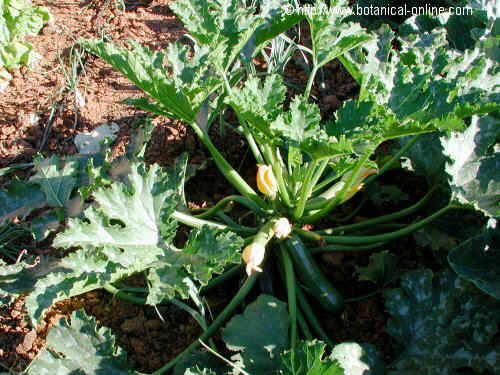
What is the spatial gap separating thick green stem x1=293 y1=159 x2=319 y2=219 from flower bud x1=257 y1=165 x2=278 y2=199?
0.11 m

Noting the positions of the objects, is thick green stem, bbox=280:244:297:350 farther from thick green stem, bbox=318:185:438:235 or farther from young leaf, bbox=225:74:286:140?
young leaf, bbox=225:74:286:140

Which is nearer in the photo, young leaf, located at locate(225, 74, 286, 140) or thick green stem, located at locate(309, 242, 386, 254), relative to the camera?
young leaf, located at locate(225, 74, 286, 140)

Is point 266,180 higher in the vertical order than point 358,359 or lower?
higher

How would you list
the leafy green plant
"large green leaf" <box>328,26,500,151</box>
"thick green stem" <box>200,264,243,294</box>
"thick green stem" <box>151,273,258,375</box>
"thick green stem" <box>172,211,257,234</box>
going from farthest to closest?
the leafy green plant → "thick green stem" <box>200,264,243,294</box> → "thick green stem" <box>172,211,257,234</box> → "thick green stem" <box>151,273,258,375</box> → "large green leaf" <box>328,26,500,151</box>

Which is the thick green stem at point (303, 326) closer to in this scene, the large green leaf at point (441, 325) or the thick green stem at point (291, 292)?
the thick green stem at point (291, 292)

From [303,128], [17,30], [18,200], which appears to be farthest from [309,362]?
[17,30]

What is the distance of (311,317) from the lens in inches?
81.6

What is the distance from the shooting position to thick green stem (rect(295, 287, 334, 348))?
6.62 ft

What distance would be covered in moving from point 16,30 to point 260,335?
2.45m

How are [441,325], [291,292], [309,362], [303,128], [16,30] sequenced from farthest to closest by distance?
[16,30]
[291,292]
[441,325]
[303,128]
[309,362]

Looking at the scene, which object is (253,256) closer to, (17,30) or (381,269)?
(381,269)

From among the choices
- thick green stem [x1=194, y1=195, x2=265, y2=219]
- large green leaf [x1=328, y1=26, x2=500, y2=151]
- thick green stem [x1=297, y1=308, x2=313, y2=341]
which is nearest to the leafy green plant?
thick green stem [x1=194, y1=195, x2=265, y2=219]

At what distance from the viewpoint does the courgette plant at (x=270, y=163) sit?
1.75m

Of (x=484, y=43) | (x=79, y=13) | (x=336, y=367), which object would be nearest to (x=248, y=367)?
(x=336, y=367)
